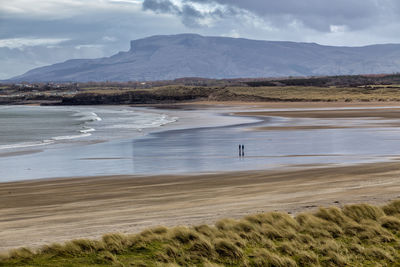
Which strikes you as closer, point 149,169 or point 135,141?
point 149,169

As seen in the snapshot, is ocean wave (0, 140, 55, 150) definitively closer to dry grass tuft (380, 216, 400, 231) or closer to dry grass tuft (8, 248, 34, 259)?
dry grass tuft (8, 248, 34, 259)

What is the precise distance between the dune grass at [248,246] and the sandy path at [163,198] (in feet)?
4.21

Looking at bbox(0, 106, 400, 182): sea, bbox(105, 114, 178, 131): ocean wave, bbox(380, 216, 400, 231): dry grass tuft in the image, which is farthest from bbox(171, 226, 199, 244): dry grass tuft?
bbox(105, 114, 178, 131): ocean wave

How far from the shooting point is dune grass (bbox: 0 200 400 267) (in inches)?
411

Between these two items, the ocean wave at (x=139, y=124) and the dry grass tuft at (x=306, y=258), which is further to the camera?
the ocean wave at (x=139, y=124)

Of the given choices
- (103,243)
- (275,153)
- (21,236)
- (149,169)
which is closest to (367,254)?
(103,243)

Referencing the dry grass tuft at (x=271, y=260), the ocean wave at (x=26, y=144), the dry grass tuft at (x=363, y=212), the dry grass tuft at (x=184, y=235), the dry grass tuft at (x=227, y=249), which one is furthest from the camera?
the ocean wave at (x=26, y=144)

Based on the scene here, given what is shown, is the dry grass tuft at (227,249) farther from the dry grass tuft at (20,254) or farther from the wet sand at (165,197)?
the dry grass tuft at (20,254)

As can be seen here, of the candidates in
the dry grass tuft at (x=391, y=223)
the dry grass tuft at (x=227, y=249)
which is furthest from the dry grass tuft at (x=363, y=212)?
the dry grass tuft at (x=227, y=249)

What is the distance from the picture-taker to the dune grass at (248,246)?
10.4 m

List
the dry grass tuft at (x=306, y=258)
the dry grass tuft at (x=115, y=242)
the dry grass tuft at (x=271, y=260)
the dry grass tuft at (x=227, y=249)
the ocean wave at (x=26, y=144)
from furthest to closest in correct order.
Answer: the ocean wave at (x=26, y=144)
the dry grass tuft at (x=115, y=242)
the dry grass tuft at (x=227, y=249)
the dry grass tuft at (x=306, y=258)
the dry grass tuft at (x=271, y=260)

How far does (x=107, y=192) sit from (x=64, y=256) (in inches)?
342

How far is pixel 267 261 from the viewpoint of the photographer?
406 inches

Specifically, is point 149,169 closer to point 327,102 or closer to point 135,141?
point 135,141
